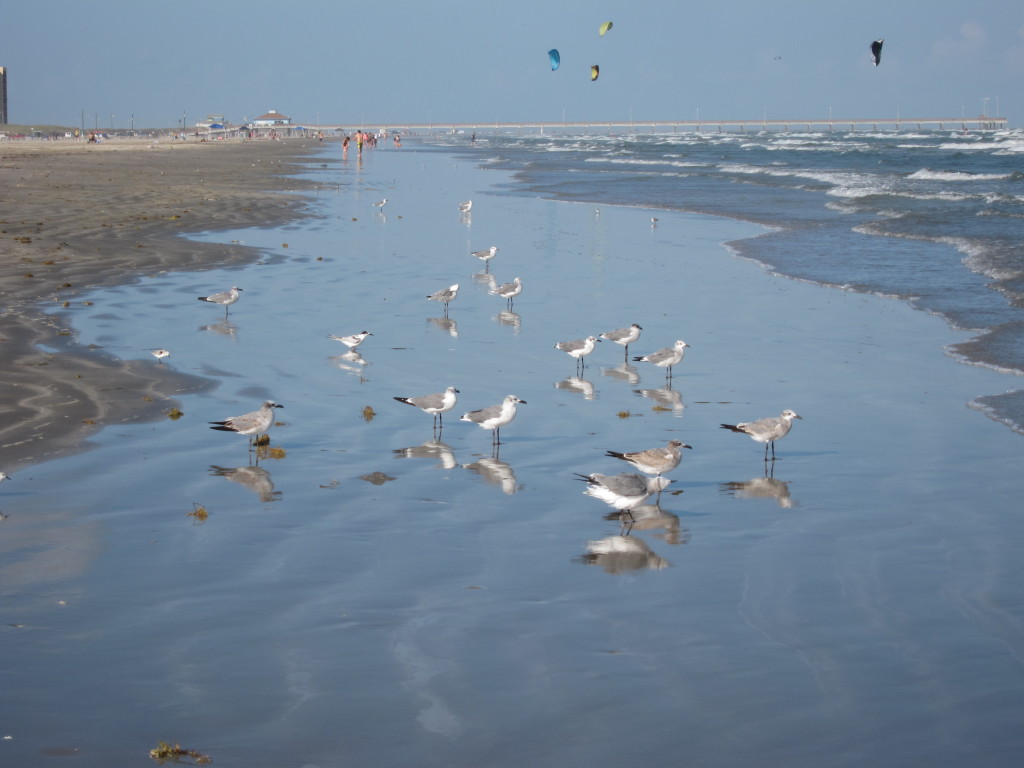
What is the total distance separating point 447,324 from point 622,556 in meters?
8.55

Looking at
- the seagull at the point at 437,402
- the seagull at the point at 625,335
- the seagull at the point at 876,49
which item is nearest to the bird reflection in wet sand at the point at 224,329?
the seagull at the point at 625,335

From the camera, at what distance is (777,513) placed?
7973 mm

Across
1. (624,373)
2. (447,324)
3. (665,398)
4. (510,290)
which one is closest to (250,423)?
(665,398)

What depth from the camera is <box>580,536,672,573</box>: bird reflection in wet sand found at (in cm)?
693

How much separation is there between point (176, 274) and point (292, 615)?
45.0 feet

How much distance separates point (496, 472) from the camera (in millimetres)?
8844

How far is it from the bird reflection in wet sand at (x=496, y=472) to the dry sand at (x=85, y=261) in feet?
10.1

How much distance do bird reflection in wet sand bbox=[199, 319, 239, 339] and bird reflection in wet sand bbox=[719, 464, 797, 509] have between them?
24.3 feet

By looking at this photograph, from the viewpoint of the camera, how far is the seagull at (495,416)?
9.33 metres

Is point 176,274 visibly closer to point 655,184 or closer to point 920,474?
point 920,474

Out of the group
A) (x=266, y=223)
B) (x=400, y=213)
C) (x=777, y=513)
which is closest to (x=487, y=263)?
(x=266, y=223)

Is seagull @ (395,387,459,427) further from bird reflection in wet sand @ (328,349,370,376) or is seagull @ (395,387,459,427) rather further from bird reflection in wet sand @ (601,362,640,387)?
bird reflection in wet sand @ (601,362,640,387)

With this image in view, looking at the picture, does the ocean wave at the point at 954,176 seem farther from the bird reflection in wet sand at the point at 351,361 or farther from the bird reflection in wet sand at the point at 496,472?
the bird reflection in wet sand at the point at 496,472

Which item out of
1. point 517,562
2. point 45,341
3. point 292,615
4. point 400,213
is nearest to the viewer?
point 292,615
